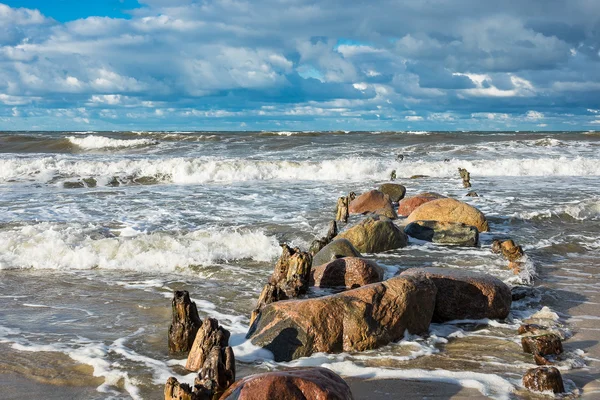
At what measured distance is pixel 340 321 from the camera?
4.48m

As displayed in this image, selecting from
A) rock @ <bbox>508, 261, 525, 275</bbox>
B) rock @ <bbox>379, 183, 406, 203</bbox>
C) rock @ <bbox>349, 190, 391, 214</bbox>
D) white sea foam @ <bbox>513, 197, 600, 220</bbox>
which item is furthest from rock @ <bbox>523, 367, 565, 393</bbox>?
rock @ <bbox>379, 183, 406, 203</bbox>

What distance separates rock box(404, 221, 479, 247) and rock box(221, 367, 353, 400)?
19.4ft

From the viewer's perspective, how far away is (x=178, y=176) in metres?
20.4

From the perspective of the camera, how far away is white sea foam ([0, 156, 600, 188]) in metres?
20.0

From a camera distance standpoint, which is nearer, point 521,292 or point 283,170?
point 521,292

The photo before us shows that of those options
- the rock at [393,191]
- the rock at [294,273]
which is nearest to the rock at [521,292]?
the rock at [294,273]

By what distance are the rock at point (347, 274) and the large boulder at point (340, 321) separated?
1.21m

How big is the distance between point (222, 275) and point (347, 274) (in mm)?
1856

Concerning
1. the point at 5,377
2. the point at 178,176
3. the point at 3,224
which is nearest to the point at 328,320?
the point at 5,377

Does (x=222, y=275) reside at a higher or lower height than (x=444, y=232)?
lower

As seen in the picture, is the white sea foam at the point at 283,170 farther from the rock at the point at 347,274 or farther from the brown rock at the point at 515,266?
the rock at the point at 347,274

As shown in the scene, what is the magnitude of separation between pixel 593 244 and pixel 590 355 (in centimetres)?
498

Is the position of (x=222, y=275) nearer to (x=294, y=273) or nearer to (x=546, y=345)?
(x=294, y=273)

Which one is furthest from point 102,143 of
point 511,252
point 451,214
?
point 511,252
